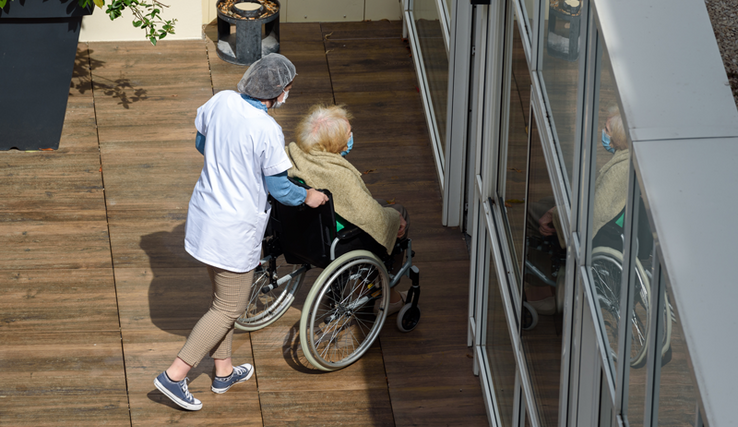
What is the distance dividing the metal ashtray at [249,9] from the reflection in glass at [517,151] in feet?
10.8

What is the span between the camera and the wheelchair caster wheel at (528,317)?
301 cm

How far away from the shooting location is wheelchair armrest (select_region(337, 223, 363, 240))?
3.63 m

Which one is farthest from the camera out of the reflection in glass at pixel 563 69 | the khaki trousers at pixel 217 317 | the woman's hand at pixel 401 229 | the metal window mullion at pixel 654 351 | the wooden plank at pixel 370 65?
the wooden plank at pixel 370 65

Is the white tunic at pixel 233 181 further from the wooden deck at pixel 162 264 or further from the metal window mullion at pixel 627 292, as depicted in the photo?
the metal window mullion at pixel 627 292

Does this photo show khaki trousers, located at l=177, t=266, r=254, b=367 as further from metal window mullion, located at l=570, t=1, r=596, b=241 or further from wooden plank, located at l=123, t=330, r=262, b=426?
metal window mullion, located at l=570, t=1, r=596, b=241

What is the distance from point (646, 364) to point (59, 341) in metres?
2.94

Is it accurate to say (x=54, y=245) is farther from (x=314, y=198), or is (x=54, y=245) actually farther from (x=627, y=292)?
(x=627, y=292)

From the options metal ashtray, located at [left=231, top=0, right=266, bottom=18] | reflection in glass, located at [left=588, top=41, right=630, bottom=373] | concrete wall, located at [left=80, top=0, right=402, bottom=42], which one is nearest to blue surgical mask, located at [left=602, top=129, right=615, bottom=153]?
reflection in glass, located at [left=588, top=41, right=630, bottom=373]

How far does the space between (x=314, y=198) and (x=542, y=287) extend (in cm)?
98

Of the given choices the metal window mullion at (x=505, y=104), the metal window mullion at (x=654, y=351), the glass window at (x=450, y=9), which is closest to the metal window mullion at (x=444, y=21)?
the glass window at (x=450, y=9)

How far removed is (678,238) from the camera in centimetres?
167

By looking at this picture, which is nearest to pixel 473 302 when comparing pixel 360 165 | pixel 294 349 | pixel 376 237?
pixel 376 237

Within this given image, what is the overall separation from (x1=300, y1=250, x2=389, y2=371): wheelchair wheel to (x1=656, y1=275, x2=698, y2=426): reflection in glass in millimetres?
1868

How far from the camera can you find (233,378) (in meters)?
3.86
